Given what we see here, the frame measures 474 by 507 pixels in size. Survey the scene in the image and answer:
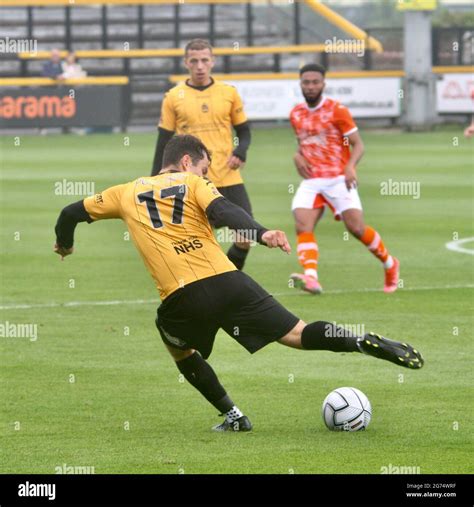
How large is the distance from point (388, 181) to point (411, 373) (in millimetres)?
14609

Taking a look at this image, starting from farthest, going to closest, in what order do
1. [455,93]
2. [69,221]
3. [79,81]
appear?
1. [455,93]
2. [79,81]
3. [69,221]

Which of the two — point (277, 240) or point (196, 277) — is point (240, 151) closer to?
point (196, 277)

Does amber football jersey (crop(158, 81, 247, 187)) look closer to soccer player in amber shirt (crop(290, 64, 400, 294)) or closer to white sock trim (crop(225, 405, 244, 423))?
soccer player in amber shirt (crop(290, 64, 400, 294))

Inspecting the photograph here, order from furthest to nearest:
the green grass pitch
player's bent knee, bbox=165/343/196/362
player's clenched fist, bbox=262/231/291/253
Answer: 1. player's bent knee, bbox=165/343/196/362
2. the green grass pitch
3. player's clenched fist, bbox=262/231/291/253

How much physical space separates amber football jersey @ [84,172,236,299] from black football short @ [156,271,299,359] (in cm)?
7

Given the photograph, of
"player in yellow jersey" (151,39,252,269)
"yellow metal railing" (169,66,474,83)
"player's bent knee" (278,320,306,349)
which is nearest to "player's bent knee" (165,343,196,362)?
"player's bent knee" (278,320,306,349)

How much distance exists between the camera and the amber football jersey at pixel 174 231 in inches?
309

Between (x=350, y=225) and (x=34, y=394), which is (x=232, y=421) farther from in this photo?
(x=350, y=225)

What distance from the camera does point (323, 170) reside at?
13.8 meters

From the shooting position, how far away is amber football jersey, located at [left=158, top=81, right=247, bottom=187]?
43.7ft

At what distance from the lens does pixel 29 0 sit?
139ft

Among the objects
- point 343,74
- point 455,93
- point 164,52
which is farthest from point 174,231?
point 164,52

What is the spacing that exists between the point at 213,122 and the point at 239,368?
12.6ft

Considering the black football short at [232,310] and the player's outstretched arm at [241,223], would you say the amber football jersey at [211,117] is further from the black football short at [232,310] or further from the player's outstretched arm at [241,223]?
the player's outstretched arm at [241,223]
